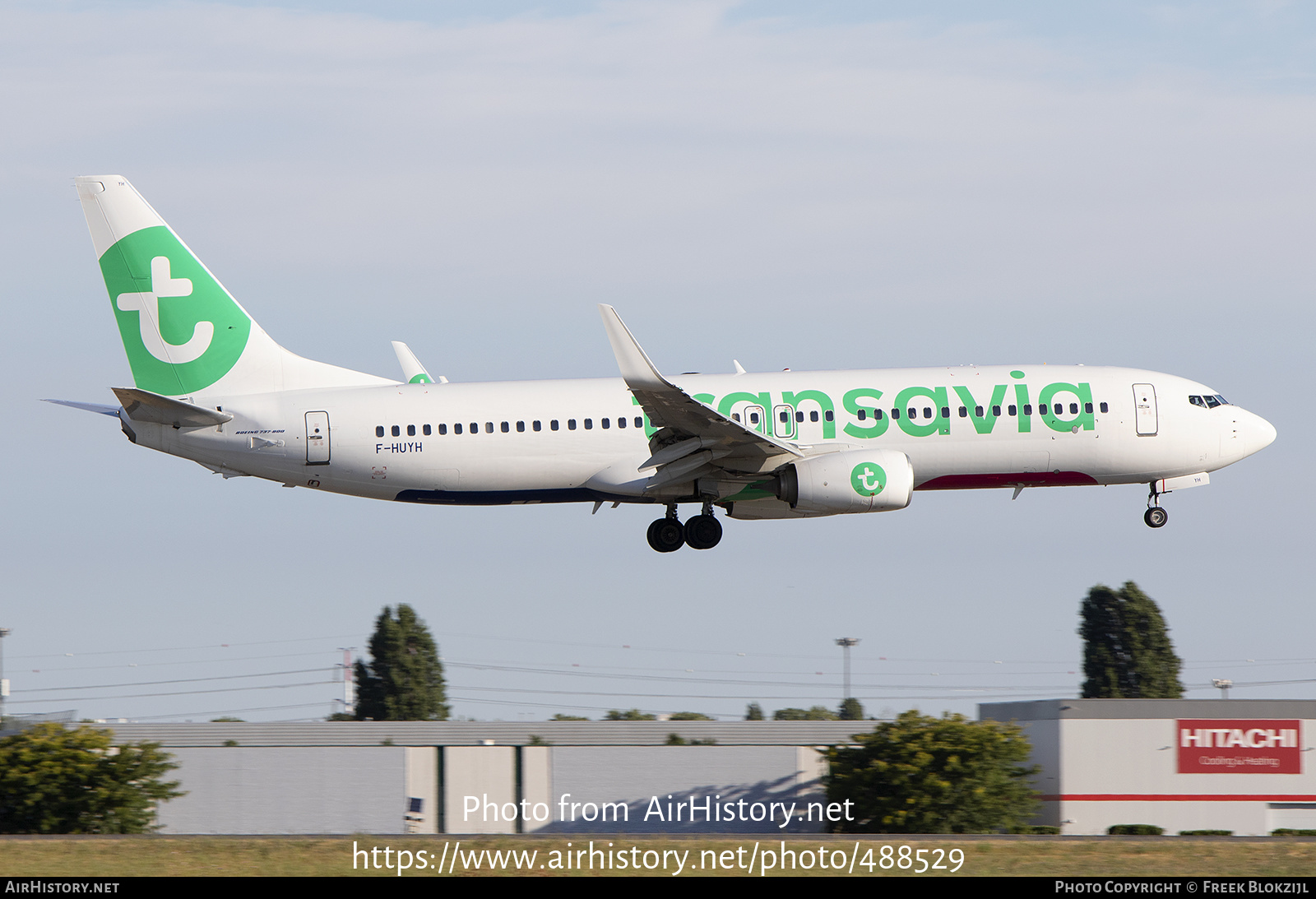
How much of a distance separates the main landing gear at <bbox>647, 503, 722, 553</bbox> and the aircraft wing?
261cm

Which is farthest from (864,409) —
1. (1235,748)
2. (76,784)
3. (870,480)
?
(1235,748)

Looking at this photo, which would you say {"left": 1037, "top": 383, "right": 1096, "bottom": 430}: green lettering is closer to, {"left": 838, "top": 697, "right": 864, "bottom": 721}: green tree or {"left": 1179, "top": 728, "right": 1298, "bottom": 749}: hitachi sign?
{"left": 1179, "top": 728, "right": 1298, "bottom": 749}: hitachi sign

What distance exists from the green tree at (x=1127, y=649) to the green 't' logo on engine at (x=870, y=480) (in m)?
99.7

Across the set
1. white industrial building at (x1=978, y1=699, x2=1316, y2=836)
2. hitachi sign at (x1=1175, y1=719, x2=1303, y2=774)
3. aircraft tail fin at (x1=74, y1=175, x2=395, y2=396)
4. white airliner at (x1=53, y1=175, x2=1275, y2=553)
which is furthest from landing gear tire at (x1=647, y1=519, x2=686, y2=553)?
hitachi sign at (x1=1175, y1=719, x2=1303, y2=774)

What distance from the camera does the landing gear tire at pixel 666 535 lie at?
47.2m

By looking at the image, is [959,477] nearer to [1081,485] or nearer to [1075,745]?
[1081,485]

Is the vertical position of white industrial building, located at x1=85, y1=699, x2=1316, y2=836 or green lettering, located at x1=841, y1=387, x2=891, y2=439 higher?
green lettering, located at x1=841, y1=387, x2=891, y2=439

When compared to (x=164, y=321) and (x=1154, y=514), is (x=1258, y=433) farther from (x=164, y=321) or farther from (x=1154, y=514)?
(x=164, y=321)

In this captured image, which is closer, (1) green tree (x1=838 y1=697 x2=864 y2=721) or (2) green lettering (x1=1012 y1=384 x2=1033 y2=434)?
(2) green lettering (x1=1012 y1=384 x2=1033 y2=434)

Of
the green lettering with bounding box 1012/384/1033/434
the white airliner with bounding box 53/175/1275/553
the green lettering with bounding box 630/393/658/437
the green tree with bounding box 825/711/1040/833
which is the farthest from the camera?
the green tree with bounding box 825/711/1040/833

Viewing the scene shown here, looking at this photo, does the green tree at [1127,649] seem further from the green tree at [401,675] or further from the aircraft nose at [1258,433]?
the aircraft nose at [1258,433]

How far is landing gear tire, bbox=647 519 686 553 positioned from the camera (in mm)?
47188

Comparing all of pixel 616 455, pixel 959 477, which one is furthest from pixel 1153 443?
pixel 616 455
